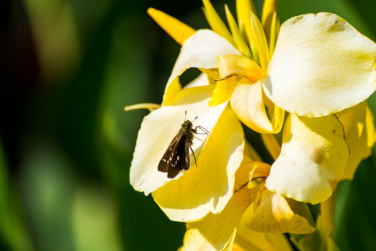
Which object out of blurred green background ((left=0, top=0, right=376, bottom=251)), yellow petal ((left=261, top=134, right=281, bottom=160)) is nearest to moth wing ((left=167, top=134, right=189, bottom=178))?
yellow petal ((left=261, top=134, right=281, bottom=160))

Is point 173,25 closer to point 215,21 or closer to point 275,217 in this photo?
point 215,21

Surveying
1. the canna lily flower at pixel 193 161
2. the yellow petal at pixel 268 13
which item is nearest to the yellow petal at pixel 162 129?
the canna lily flower at pixel 193 161

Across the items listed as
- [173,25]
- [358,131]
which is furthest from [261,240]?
[173,25]

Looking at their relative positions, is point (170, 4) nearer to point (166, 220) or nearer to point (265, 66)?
point (166, 220)

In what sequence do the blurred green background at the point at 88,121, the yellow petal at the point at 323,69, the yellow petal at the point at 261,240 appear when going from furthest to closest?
1. the blurred green background at the point at 88,121
2. the yellow petal at the point at 261,240
3. the yellow petal at the point at 323,69


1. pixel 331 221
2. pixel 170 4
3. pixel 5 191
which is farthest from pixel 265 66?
pixel 170 4

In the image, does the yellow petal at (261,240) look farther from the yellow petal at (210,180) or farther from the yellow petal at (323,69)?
the yellow petal at (323,69)
